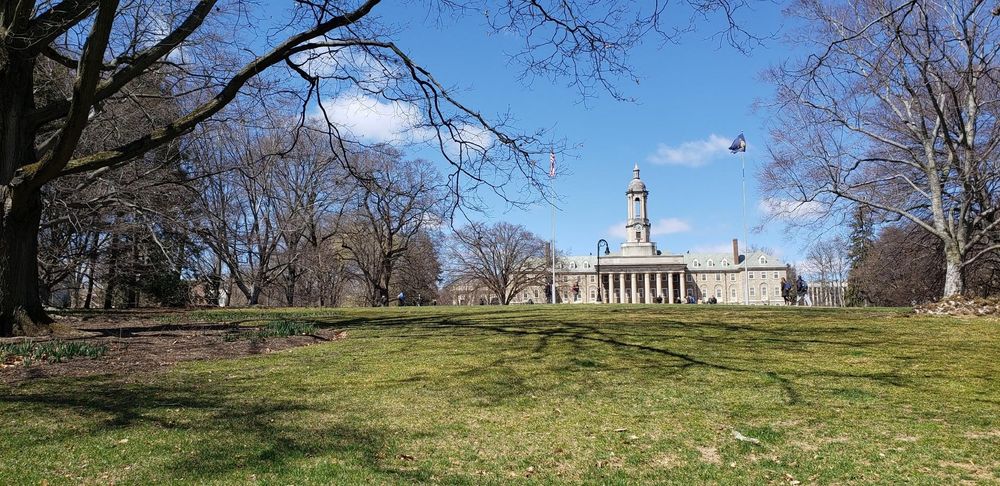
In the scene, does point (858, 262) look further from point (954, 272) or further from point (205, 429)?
point (205, 429)

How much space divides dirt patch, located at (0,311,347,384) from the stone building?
84875 millimetres

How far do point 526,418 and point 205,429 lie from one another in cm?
271

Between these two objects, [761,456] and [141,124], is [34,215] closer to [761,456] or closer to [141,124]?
[141,124]

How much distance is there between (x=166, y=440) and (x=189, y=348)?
5.53 m

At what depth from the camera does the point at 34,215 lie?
10492 mm

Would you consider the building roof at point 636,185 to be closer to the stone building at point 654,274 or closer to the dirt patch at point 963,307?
the stone building at point 654,274

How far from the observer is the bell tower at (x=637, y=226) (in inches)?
4419

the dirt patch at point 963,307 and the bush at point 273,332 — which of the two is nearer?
the bush at point 273,332

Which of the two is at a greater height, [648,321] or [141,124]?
[141,124]

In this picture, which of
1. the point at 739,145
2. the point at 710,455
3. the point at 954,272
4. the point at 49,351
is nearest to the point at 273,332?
the point at 49,351

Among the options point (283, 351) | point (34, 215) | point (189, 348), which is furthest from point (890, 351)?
point (34, 215)

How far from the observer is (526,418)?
5797 mm

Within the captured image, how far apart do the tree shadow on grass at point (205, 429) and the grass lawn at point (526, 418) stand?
0.07 ft

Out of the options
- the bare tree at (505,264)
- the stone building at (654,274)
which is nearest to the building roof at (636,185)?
the stone building at (654,274)
